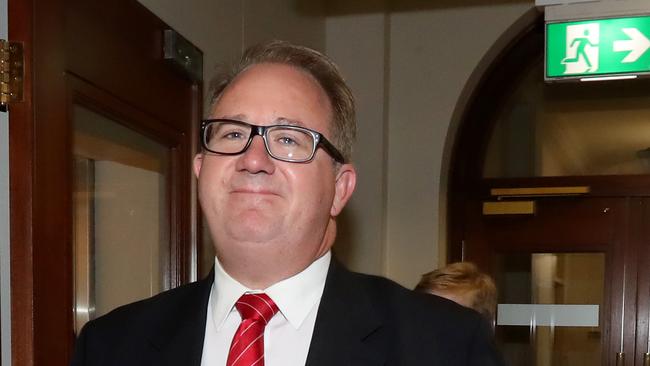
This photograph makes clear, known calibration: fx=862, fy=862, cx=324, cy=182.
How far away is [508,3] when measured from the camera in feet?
13.6

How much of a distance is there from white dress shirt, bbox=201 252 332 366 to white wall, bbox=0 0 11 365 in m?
0.46

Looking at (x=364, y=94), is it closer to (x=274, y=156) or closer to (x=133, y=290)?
(x=133, y=290)

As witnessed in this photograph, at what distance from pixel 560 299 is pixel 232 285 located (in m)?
3.07

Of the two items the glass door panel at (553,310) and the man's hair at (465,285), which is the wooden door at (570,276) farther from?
the man's hair at (465,285)

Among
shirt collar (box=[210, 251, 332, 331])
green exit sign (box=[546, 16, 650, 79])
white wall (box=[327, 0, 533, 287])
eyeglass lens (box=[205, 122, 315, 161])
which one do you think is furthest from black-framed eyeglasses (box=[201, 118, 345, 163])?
white wall (box=[327, 0, 533, 287])

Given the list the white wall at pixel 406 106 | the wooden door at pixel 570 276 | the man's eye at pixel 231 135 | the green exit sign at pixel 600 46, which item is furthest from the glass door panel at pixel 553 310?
the man's eye at pixel 231 135

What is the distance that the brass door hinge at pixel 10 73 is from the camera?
1623 mm

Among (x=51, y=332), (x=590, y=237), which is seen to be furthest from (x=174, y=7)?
(x=590, y=237)

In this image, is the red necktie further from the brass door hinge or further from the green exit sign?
the green exit sign

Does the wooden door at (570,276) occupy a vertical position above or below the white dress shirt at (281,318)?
below

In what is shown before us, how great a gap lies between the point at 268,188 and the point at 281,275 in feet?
0.56

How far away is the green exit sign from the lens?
8.81 feet

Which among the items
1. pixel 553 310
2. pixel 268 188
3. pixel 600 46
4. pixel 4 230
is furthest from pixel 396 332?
pixel 553 310

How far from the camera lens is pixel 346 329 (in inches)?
52.3
